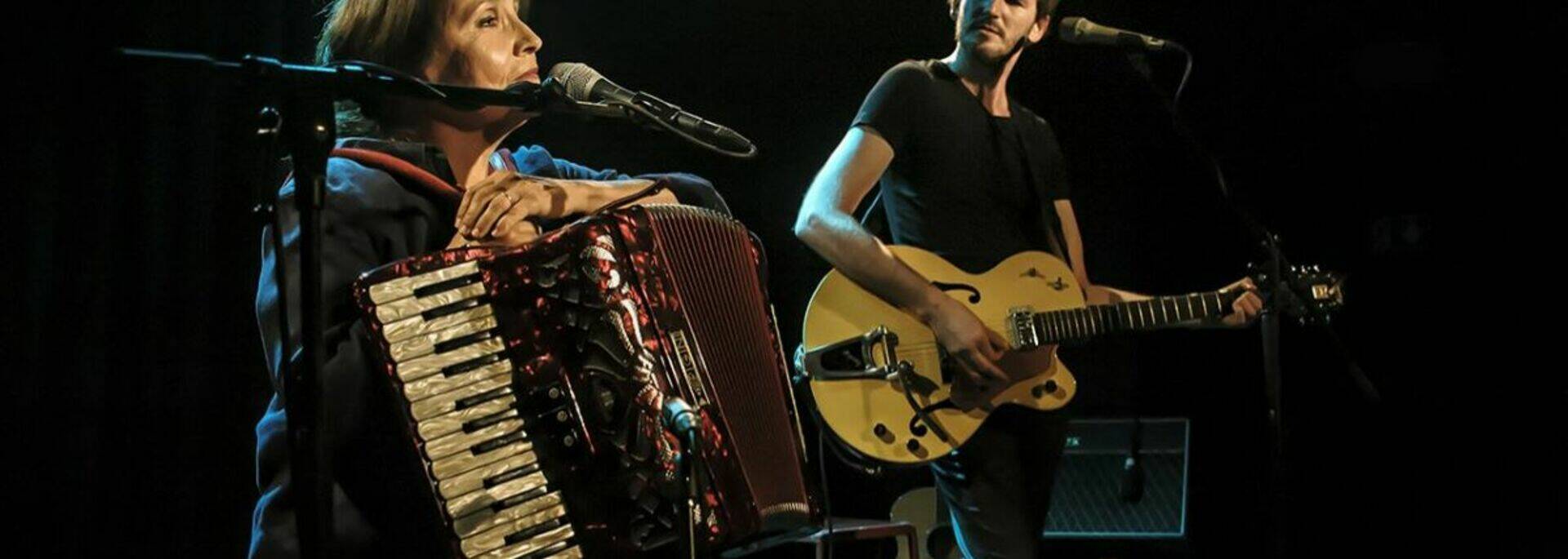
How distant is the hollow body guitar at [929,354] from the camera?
297 centimetres

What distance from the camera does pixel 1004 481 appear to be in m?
2.84

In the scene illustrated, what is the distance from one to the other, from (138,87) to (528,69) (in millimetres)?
1465

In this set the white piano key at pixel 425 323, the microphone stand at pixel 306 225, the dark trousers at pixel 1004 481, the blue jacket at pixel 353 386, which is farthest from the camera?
the dark trousers at pixel 1004 481

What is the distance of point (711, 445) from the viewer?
172 cm

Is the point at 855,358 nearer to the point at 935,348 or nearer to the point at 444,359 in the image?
the point at 935,348

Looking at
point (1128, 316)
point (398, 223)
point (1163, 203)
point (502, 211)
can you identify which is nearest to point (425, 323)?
point (502, 211)

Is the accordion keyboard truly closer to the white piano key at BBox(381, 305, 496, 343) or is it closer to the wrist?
the white piano key at BBox(381, 305, 496, 343)

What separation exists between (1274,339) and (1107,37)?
773 mm

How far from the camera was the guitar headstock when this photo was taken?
3.04 meters

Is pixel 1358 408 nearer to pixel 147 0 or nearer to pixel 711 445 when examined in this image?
pixel 711 445

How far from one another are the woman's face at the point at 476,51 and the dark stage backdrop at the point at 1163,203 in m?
1.31

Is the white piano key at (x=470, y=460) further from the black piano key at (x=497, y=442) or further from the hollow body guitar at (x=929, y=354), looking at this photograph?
the hollow body guitar at (x=929, y=354)

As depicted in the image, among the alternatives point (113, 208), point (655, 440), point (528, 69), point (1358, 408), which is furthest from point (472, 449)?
point (1358, 408)

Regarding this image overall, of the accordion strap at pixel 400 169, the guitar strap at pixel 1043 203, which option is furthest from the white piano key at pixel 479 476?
the guitar strap at pixel 1043 203
